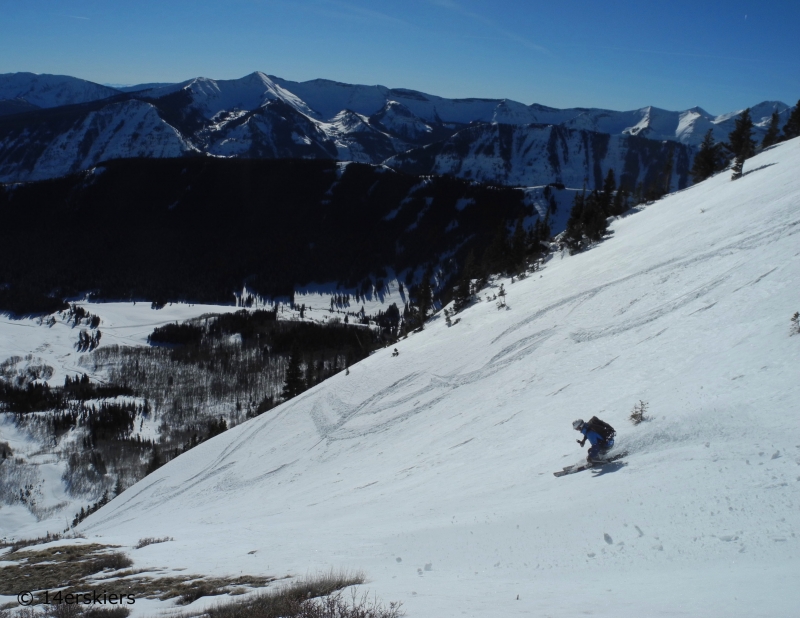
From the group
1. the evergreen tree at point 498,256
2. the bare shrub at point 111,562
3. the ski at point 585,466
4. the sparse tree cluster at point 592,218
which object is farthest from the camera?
the evergreen tree at point 498,256

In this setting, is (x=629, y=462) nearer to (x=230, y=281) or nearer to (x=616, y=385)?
(x=616, y=385)

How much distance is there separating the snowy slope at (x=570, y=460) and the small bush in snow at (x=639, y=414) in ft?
0.63

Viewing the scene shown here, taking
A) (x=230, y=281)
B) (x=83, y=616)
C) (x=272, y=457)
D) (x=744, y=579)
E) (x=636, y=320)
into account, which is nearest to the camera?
(x=744, y=579)

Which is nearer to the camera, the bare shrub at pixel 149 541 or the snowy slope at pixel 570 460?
the snowy slope at pixel 570 460

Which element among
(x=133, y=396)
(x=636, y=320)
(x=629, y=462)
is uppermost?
(x=133, y=396)

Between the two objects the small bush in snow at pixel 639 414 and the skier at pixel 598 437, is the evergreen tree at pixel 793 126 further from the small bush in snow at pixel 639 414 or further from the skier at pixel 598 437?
the skier at pixel 598 437

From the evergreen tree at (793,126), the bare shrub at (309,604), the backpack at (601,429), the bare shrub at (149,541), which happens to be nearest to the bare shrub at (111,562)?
the bare shrub at (149,541)

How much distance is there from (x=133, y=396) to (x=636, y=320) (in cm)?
11052

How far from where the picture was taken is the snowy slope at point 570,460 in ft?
20.8

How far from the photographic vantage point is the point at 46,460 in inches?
3049

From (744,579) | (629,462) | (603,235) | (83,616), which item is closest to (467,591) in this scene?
(744,579)

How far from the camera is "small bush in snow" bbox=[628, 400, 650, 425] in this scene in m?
9.72

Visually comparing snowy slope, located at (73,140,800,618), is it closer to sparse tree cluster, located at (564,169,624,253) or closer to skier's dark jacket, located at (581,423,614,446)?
skier's dark jacket, located at (581,423,614,446)

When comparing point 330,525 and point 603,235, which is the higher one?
point 603,235
